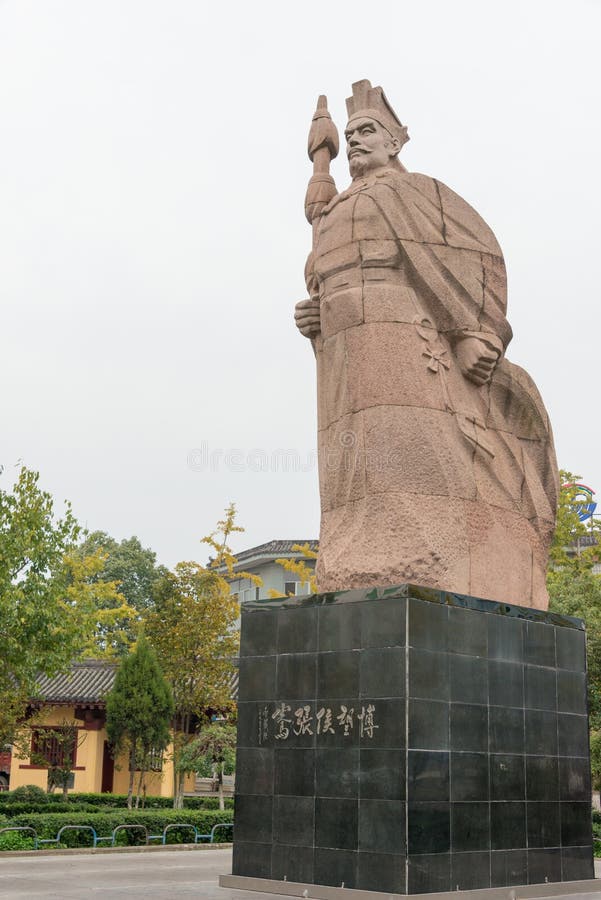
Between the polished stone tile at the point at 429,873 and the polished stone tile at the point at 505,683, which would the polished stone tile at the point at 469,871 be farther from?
the polished stone tile at the point at 505,683

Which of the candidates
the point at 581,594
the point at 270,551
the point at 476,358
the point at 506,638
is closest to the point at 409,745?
the point at 506,638

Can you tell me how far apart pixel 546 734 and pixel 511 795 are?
0.69 meters


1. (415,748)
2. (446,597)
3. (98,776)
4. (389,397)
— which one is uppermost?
(389,397)

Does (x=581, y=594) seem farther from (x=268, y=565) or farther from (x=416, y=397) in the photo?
(x=268, y=565)

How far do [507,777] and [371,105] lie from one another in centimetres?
605

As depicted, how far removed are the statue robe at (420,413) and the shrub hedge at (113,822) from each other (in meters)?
7.50

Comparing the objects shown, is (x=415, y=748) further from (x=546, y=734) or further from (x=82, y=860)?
(x=82, y=860)

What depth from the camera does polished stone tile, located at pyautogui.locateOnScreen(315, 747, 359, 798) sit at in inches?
299

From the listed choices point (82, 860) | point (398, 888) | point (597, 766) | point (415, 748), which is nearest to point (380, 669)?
point (415, 748)

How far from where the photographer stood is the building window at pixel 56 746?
21.7 m

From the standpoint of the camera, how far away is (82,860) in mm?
12328

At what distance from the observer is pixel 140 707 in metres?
17.1

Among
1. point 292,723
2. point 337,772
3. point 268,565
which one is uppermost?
point 268,565

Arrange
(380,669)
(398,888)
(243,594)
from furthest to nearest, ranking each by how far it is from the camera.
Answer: (243,594) → (380,669) → (398,888)
